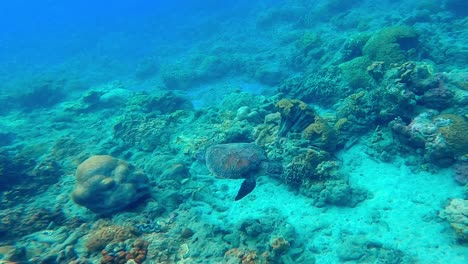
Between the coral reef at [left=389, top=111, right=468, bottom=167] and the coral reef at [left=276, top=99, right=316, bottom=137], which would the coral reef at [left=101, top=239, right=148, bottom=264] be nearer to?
the coral reef at [left=276, top=99, right=316, bottom=137]

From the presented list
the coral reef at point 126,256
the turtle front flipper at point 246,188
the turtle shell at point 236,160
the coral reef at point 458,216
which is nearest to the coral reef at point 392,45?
the coral reef at point 458,216

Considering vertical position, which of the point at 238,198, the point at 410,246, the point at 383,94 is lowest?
the point at 410,246

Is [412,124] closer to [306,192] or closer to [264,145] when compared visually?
[306,192]

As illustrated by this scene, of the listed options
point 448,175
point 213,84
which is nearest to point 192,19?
point 213,84

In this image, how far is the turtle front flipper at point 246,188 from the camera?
285 inches

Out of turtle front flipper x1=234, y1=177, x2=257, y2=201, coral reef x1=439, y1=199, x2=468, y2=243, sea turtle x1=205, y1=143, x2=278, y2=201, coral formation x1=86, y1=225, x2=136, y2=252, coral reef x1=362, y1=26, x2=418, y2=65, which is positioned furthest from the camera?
coral reef x1=362, y1=26, x2=418, y2=65

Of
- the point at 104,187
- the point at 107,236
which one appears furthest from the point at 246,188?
the point at 104,187

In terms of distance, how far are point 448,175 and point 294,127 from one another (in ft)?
12.9

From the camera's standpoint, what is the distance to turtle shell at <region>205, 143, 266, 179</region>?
772cm

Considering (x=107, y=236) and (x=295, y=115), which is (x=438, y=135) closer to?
(x=295, y=115)

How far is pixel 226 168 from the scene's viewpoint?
7863 millimetres

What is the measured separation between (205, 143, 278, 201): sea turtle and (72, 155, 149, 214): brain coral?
2348mm

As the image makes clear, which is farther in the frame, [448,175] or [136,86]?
[136,86]

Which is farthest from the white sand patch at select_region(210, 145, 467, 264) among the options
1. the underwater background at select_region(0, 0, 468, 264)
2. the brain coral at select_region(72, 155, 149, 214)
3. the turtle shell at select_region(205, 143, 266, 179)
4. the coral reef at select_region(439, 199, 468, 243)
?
A: the brain coral at select_region(72, 155, 149, 214)
